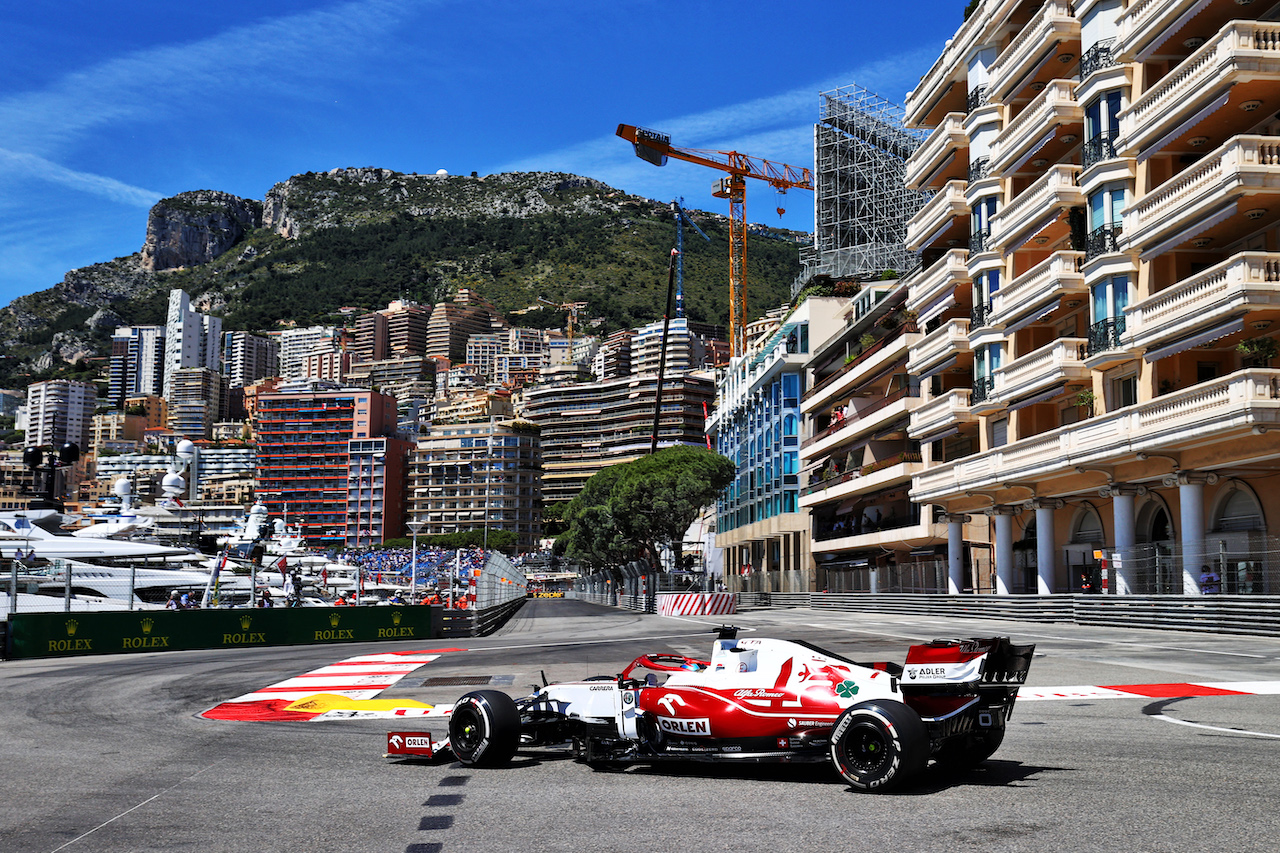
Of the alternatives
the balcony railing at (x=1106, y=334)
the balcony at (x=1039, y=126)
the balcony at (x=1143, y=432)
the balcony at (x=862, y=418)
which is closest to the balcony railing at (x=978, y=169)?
the balcony at (x=1039, y=126)

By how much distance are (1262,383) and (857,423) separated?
133ft

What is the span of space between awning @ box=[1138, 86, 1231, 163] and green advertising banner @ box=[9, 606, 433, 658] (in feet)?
87.7

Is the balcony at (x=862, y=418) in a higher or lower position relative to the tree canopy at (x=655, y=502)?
higher

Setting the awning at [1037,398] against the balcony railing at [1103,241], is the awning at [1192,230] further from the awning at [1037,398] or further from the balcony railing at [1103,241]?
the awning at [1037,398]

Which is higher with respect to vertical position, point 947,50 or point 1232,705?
point 947,50

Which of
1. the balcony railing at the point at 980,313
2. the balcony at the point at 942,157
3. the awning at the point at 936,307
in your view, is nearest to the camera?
the balcony railing at the point at 980,313

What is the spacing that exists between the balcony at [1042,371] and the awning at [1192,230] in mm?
4639

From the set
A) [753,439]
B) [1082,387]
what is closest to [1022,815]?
[1082,387]

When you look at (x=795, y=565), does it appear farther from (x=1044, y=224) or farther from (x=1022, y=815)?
(x=1022, y=815)

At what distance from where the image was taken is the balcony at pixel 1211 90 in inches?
1204

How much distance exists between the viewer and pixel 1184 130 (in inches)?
1313

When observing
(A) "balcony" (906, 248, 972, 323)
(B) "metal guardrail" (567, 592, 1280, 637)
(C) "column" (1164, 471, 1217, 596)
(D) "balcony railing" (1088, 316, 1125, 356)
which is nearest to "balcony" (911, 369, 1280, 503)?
(C) "column" (1164, 471, 1217, 596)

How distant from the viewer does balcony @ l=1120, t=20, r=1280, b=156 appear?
30.6 m

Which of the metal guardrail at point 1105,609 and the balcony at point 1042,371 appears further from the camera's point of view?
the balcony at point 1042,371
